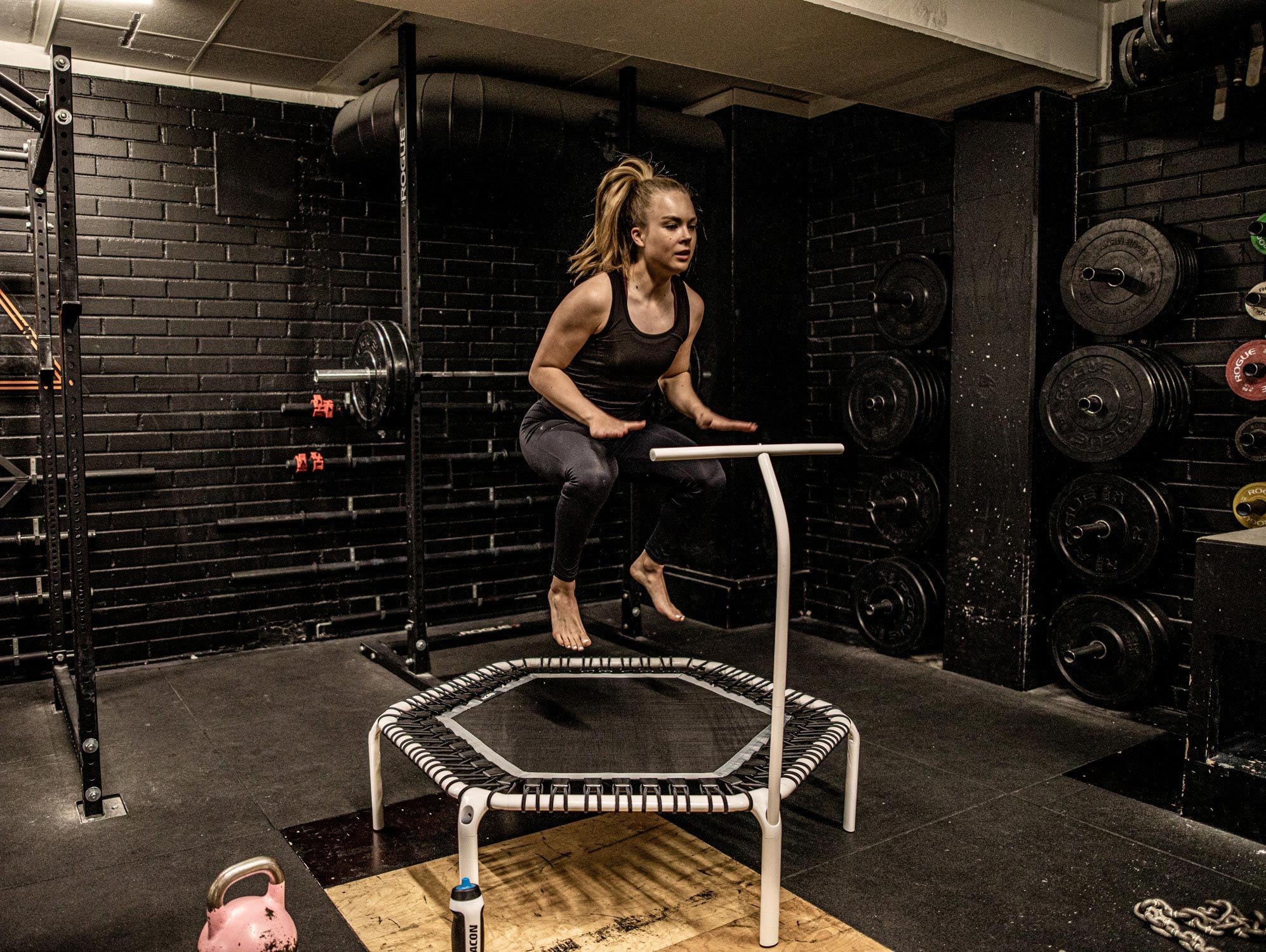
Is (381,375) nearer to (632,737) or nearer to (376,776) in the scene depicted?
(376,776)

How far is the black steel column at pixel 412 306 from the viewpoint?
399 cm

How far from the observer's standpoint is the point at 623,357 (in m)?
3.31

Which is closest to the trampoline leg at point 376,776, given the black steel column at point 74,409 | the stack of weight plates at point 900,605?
the black steel column at point 74,409

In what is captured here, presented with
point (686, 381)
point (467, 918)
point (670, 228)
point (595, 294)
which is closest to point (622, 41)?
point (670, 228)

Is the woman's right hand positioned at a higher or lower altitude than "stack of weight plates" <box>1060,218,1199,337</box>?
lower

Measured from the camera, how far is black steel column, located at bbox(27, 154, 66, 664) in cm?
367

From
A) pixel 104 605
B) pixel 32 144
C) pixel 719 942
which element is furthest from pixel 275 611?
pixel 719 942

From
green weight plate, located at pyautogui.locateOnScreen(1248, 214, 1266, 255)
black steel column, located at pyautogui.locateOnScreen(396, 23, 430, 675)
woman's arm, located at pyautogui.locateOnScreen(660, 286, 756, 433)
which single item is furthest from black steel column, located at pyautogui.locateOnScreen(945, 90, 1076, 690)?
black steel column, located at pyautogui.locateOnScreen(396, 23, 430, 675)

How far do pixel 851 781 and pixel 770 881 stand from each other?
2.14ft

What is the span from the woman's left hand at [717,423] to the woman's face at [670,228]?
52 cm

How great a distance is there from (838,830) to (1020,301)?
2338 mm

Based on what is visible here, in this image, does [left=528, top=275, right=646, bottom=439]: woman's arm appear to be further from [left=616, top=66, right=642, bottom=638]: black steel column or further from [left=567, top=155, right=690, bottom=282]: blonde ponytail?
[left=616, top=66, right=642, bottom=638]: black steel column

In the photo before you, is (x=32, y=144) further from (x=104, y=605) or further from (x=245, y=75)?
(x=104, y=605)

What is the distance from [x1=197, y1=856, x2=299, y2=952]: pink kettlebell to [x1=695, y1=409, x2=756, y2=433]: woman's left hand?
187cm
